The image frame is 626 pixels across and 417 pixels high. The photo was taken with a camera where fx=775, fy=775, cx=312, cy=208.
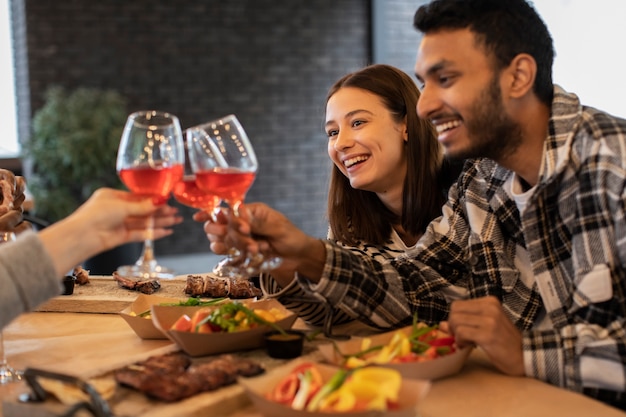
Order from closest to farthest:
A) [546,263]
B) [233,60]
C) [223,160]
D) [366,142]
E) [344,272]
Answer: [223,160], [546,263], [344,272], [366,142], [233,60]

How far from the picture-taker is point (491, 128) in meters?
1.96

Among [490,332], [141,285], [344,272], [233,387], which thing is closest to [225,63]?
[141,285]

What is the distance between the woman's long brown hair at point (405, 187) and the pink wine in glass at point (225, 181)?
1.03 meters

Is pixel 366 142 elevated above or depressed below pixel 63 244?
above

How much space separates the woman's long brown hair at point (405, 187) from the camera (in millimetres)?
2744

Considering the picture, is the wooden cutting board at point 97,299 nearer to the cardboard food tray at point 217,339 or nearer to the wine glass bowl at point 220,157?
the cardboard food tray at point 217,339

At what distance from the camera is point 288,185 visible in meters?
8.32

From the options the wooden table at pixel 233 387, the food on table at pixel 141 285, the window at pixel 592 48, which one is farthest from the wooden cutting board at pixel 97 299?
the window at pixel 592 48

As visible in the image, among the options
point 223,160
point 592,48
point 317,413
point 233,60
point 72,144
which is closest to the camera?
point 317,413

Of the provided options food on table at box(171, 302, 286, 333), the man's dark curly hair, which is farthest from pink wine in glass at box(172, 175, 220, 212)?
the man's dark curly hair

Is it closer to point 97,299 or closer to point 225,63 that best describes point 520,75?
point 97,299

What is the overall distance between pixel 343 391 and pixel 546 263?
2.64 ft

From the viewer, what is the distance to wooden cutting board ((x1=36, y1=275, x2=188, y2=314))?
246 cm

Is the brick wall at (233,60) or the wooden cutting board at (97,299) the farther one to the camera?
the brick wall at (233,60)
